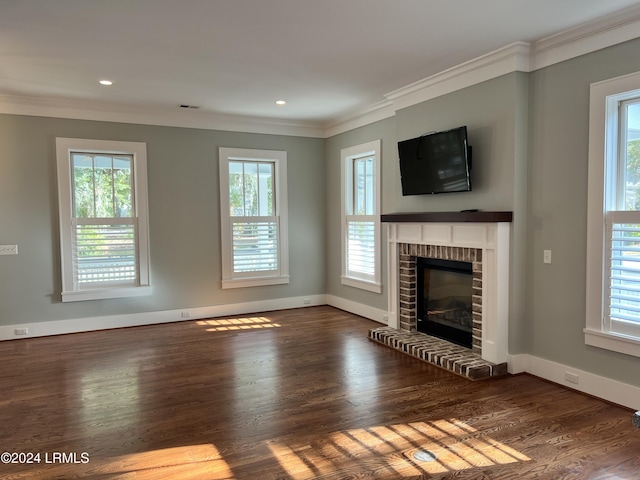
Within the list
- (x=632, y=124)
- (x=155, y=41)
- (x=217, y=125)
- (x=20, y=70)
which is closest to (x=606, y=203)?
(x=632, y=124)

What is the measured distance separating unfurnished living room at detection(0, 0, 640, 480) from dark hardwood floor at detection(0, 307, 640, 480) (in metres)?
0.02

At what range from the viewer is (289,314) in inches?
256

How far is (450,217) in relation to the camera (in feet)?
13.8

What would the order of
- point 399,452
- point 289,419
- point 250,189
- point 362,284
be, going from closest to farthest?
1. point 399,452
2. point 289,419
3. point 362,284
4. point 250,189

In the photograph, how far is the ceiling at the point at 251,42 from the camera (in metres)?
2.99

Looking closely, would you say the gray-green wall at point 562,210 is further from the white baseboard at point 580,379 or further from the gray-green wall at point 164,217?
the gray-green wall at point 164,217

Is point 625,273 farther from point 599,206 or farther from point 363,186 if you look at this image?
point 363,186

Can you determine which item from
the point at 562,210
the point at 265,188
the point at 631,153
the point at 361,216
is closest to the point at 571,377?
the point at 562,210

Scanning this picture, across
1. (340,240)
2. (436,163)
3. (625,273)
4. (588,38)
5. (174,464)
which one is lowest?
(174,464)

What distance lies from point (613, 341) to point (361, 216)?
140 inches

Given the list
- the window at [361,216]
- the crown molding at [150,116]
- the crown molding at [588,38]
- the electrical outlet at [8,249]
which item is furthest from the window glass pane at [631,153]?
the electrical outlet at [8,249]

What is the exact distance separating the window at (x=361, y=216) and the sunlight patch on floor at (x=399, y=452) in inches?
121

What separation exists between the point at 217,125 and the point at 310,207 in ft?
6.08

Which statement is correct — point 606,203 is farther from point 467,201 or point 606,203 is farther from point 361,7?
point 361,7
